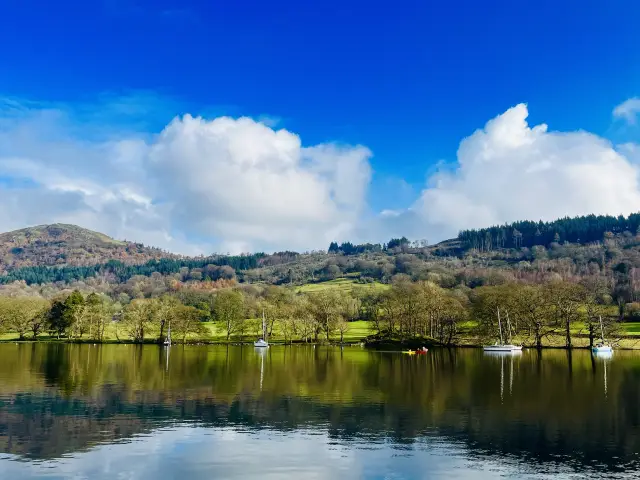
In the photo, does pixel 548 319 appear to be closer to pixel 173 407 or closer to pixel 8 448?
pixel 173 407

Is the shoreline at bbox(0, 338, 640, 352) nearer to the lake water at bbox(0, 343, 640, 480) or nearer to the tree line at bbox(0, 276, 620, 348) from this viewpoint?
the tree line at bbox(0, 276, 620, 348)

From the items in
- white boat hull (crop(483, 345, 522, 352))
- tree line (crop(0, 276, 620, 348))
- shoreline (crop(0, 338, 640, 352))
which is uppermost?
tree line (crop(0, 276, 620, 348))

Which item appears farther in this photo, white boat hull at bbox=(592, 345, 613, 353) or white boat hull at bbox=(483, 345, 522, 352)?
white boat hull at bbox=(483, 345, 522, 352)

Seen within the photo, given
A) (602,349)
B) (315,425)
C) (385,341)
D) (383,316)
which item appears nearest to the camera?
(315,425)

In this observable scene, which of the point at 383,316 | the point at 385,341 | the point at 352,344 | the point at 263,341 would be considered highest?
the point at 383,316

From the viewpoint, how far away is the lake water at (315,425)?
2717cm

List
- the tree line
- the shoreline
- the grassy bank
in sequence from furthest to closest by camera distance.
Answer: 1. the grassy bank
2. the tree line
3. the shoreline

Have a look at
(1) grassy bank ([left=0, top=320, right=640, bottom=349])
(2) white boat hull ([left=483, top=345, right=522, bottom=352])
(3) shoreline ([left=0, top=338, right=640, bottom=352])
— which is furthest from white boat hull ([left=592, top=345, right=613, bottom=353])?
(1) grassy bank ([left=0, top=320, right=640, bottom=349])

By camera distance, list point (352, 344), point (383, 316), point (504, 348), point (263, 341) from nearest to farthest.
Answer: point (504, 348)
point (263, 341)
point (352, 344)
point (383, 316)

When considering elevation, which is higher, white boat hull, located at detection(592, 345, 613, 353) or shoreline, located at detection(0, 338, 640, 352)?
white boat hull, located at detection(592, 345, 613, 353)

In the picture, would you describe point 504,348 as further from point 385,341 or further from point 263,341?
point 263,341

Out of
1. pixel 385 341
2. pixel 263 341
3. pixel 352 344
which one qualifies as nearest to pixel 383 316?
pixel 352 344

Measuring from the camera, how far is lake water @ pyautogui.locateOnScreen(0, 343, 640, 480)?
2717 cm

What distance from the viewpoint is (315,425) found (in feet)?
122
